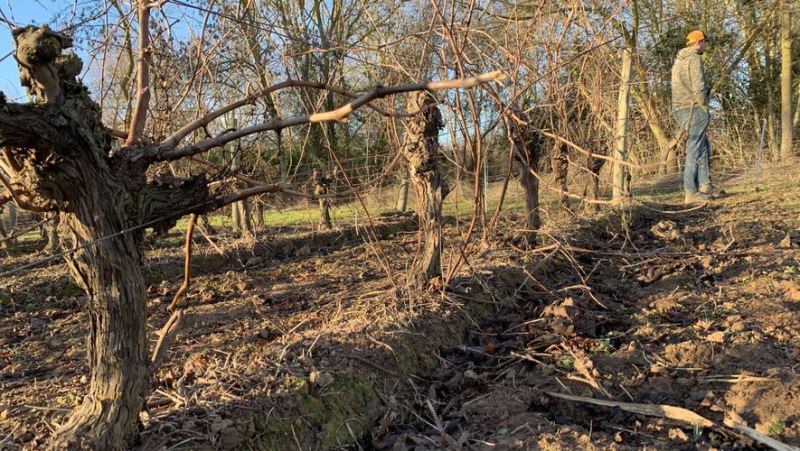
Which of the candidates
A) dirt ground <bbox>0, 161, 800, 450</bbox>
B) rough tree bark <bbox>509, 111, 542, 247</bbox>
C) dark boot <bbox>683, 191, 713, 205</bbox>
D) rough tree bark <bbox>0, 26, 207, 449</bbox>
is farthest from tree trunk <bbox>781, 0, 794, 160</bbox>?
rough tree bark <bbox>0, 26, 207, 449</bbox>

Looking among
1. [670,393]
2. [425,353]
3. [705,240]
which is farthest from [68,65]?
[705,240]

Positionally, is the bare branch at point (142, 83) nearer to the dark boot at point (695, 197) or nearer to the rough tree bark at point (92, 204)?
the rough tree bark at point (92, 204)

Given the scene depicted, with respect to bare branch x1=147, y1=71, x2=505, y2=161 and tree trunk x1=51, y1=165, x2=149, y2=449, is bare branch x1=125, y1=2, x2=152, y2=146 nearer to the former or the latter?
bare branch x1=147, y1=71, x2=505, y2=161

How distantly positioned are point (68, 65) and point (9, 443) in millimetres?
1529

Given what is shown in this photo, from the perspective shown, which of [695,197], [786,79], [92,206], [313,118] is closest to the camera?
[313,118]

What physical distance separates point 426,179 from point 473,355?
1.39 metres

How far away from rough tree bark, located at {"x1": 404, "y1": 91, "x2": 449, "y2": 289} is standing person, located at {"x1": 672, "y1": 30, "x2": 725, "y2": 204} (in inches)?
154

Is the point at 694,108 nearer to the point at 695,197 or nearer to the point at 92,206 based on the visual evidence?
the point at 695,197

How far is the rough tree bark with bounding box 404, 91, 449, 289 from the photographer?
12.3 ft

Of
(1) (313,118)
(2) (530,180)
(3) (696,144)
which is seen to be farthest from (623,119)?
(1) (313,118)

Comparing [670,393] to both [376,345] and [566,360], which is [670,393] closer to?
[566,360]

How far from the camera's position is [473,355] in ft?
10.6

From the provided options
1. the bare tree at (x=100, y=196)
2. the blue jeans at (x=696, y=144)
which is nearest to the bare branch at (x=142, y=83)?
the bare tree at (x=100, y=196)

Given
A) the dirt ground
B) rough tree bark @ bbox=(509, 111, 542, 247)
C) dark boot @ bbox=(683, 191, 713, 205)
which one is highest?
rough tree bark @ bbox=(509, 111, 542, 247)
